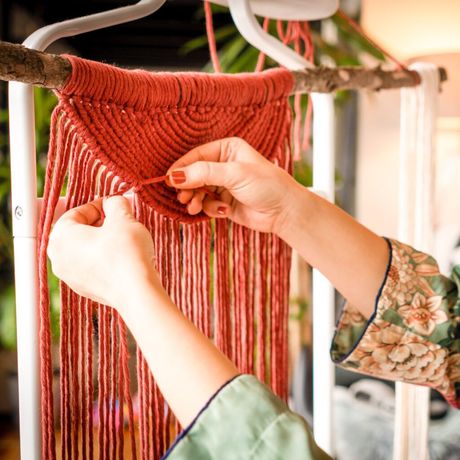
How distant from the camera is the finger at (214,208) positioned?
811 millimetres

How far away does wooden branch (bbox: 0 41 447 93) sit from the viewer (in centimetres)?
55

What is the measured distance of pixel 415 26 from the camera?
3.01m

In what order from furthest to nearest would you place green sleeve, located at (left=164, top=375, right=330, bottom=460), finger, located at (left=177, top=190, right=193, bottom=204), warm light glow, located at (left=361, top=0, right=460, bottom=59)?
1. warm light glow, located at (left=361, top=0, right=460, bottom=59)
2. finger, located at (left=177, top=190, right=193, bottom=204)
3. green sleeve, located at (left=164, top=375, right=330, bottom=460)

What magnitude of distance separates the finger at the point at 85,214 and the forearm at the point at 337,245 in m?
0.28

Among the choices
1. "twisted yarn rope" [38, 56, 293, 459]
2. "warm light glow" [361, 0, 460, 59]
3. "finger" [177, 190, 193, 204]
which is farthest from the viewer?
"warm light glow" [361, 0, 460, 59]

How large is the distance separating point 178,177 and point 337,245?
10.6 inches

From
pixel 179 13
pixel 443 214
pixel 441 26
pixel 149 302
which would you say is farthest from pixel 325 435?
pixel 179 13

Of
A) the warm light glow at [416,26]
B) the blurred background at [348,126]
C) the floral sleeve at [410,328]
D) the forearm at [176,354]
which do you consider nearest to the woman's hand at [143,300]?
the forearm at [176,354]

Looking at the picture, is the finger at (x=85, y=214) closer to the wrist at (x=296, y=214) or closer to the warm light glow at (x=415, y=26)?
the wrist at (x=296, y=214)

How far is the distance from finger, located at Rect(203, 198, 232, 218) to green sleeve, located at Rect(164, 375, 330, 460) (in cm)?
32

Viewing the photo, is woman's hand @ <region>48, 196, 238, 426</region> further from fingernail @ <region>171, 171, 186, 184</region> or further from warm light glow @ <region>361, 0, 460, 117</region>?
warm light glow @ <region>361, 0, 460, 117</region>

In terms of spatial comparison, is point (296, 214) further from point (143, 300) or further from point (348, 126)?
point (348, 126)

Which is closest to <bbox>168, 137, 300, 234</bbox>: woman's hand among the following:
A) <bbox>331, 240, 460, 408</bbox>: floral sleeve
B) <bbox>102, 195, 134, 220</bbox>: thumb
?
<bbox>102, 195, 134, 220</bbox>: thumb

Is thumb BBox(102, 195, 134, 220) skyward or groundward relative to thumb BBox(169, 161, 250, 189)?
groundward
